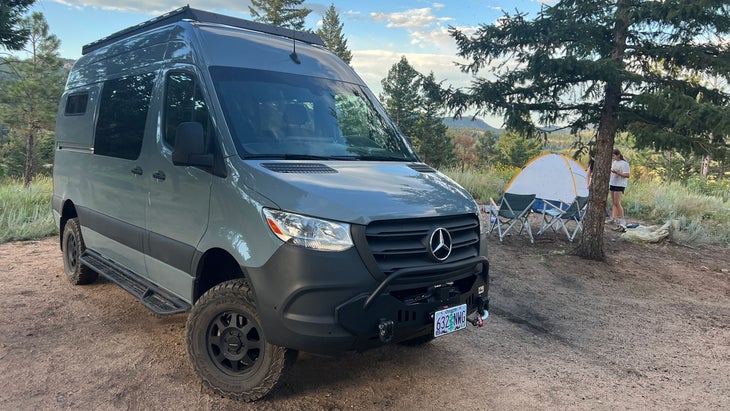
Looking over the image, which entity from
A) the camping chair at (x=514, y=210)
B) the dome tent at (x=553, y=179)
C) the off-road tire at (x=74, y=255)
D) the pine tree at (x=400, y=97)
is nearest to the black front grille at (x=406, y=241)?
the off-road tire at (x=74, y=255)

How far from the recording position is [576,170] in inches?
477

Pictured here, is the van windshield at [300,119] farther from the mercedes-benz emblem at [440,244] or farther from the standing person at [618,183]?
the standing person at [618,183]

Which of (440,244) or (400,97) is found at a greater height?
(400,97)

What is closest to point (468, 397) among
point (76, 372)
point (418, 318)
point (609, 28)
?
point (418, 318)

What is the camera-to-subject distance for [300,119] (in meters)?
3.58

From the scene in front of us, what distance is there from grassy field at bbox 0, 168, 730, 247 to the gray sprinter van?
16.6ft

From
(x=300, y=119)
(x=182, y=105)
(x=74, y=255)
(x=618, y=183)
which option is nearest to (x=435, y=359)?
(x=300, y=119)

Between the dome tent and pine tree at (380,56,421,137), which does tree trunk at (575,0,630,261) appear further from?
pine tree at (380,56,421,137)

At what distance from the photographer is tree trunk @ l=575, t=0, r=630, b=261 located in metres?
7.42

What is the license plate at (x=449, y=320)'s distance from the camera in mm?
3051

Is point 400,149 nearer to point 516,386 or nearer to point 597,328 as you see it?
point 516,386

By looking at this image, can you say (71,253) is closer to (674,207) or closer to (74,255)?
(74,255)

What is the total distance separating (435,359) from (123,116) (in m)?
3.44

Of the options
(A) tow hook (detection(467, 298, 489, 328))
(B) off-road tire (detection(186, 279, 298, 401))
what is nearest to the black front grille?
(A) tow hook (detection(467, 298, 489, 328))
